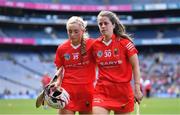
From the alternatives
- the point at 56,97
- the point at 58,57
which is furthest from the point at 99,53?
the point at 56,97

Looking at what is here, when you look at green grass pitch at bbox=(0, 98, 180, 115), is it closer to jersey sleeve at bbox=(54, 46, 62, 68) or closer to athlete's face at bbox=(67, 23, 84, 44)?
jersey sleeve at bbox=(54, 46, 62, 68)

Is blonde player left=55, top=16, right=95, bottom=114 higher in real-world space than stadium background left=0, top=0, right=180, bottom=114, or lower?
lower

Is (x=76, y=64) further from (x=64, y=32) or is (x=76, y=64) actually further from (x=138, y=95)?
(x=64, y=32)

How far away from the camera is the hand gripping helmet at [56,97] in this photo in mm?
8273

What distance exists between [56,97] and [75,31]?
1.18 meters

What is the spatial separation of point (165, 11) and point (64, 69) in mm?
59926

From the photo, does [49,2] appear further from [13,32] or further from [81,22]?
[81,22]

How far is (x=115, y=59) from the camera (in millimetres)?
8227

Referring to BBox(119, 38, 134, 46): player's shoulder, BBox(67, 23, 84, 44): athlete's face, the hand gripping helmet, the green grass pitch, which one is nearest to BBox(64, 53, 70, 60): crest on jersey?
BBox(67, 23, 84, 44): athlete's face

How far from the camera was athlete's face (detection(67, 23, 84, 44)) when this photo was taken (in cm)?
845

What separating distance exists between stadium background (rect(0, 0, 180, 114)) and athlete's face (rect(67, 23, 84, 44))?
4698 cm

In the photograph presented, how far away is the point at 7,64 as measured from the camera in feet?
189

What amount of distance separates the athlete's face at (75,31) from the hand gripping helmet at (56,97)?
0.92 m

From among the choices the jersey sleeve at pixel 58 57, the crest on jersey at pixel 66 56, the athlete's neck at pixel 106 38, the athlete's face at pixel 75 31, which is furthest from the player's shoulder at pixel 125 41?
the jersey sleeve at pixel 58 57
